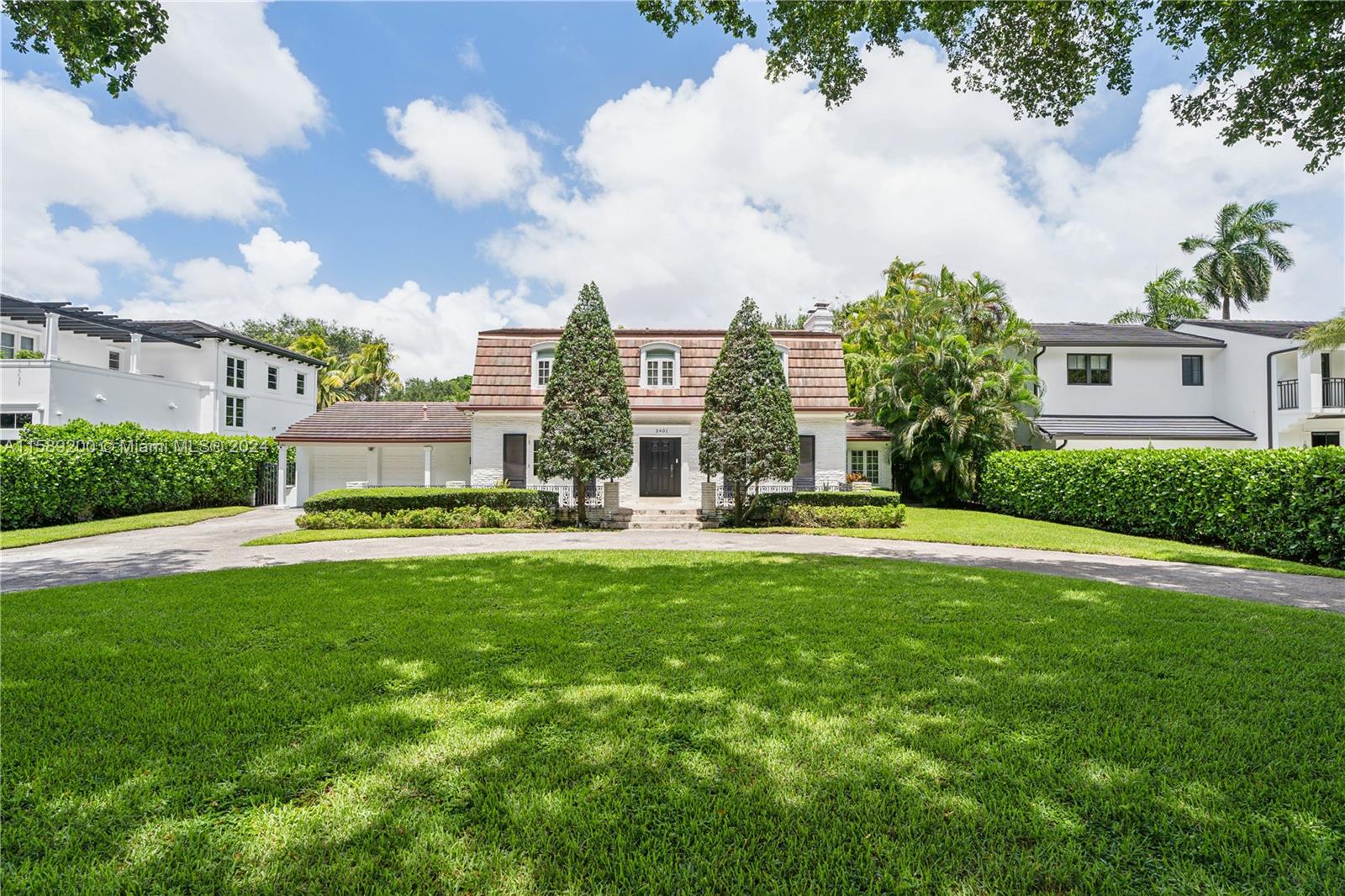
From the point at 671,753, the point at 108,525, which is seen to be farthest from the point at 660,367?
the point at 671,753

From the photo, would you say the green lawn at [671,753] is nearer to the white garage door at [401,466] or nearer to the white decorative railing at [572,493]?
the white decorative railing at [572,493]

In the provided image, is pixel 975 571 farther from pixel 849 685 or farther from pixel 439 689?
pixel 439 689

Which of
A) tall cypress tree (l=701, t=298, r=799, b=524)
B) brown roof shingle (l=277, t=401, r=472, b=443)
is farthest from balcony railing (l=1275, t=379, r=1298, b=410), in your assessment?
brown roof shingle (l=277, t=401, r=472, b=443)

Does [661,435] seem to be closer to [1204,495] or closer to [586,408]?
[586,408]

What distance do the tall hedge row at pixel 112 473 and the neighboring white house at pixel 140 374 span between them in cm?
381

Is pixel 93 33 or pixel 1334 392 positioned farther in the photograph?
pixel 1334 392

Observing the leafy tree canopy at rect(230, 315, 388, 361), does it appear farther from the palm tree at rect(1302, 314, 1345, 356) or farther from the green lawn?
the palm tree at rect(1302, 314, 1345, 356)

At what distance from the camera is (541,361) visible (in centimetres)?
2048

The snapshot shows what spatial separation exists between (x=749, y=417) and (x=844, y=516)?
388cm

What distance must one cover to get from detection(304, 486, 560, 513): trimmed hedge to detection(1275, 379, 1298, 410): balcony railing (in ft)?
88.6

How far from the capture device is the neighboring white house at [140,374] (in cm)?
1942

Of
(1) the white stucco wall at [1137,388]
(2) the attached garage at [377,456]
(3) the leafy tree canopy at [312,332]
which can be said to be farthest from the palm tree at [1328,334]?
(3) the leafy tree canopy at [312,332]

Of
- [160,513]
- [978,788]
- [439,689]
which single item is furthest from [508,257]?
[978,788]

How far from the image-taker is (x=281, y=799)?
2.73 m
